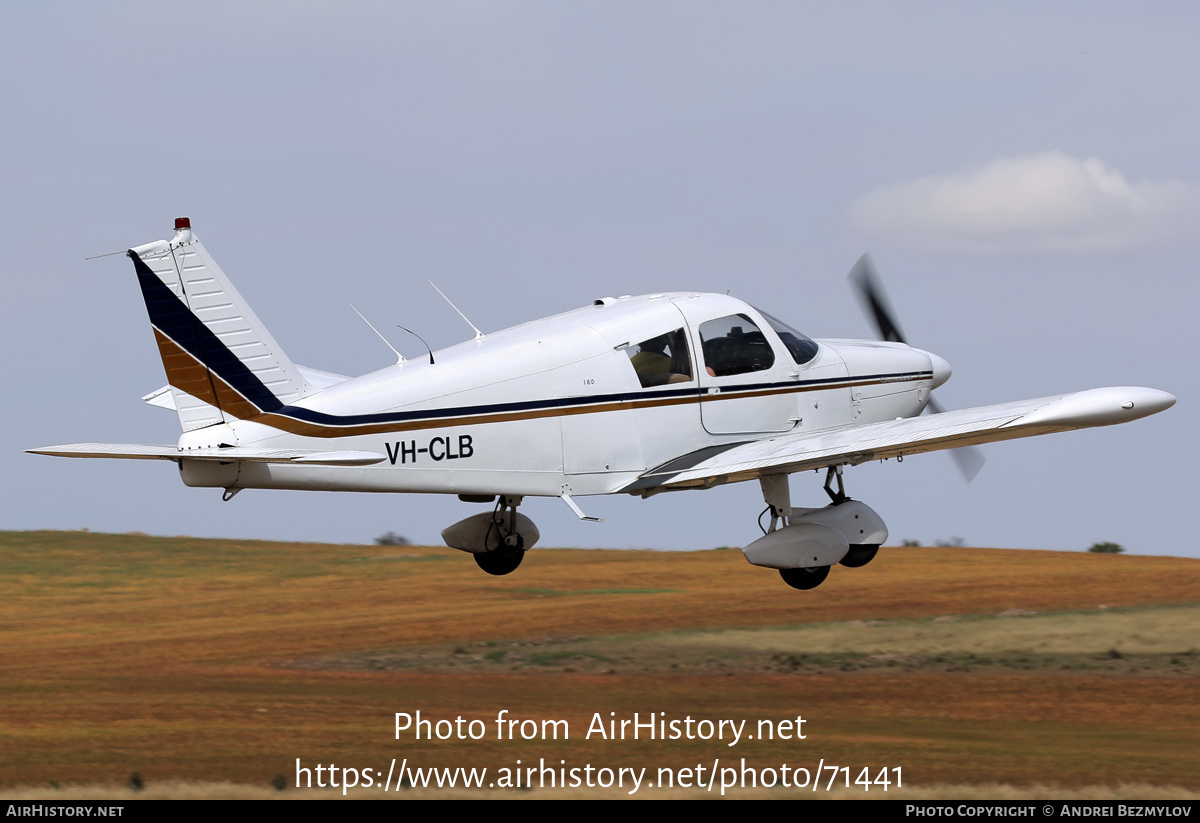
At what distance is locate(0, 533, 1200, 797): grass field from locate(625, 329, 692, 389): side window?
3.45m

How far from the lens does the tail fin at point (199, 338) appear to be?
1451 cm

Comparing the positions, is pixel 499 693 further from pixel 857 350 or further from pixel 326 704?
pixel 857 350

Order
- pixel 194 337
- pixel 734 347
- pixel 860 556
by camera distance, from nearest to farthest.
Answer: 1. pixel 194 337
2. pixel 734 347
3. pixel 860 556

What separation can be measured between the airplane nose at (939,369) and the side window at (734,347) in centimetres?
304

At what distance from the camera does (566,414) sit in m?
15.6

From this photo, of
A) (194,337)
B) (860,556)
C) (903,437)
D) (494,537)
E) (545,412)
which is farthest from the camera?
(494,537)

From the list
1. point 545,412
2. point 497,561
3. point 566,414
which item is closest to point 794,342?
point 566,414

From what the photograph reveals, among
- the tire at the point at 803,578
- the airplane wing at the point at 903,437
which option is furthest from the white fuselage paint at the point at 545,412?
the tire at the point at 803,578

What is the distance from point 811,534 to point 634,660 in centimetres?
271

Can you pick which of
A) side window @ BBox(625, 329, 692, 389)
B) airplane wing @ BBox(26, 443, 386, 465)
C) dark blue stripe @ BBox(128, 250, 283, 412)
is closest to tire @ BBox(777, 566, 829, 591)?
side window @ BBox(625, 329, 692, 389)

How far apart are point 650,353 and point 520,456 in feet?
6.75

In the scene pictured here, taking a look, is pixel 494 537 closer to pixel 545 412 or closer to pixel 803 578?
pixel 545 412

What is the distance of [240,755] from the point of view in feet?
41.2

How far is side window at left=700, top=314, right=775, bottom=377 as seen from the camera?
655 inches
